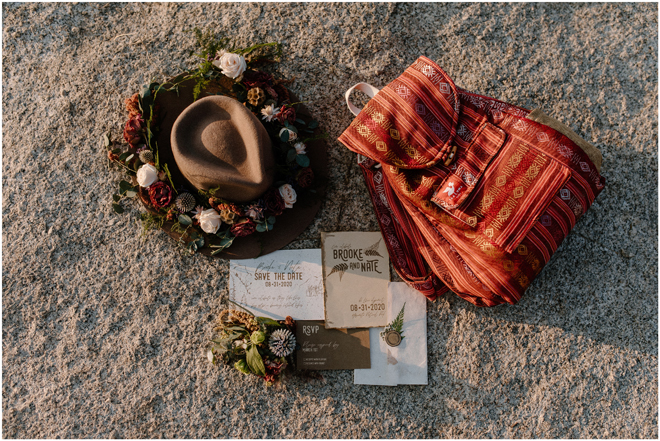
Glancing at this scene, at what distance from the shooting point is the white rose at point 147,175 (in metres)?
1.08

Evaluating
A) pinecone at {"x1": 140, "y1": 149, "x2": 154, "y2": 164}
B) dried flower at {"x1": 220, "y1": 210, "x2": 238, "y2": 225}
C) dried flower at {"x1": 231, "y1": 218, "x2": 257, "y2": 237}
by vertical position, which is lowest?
dried flower at {"x1": 231, "y1": 218, "x2": 257, "y2": 237}

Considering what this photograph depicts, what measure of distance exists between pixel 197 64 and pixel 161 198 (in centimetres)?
51

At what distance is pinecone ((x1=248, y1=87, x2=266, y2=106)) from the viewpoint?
1122 millimetres

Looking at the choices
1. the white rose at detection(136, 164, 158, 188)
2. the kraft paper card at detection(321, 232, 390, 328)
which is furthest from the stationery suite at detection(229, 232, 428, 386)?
the white rose at detection(136, 164, 158, 188)

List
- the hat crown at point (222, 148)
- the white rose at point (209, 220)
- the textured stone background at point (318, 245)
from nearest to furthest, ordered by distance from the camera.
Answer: the hat crown at point (222, 148) < the white rose at point (209, 220) < the textured stone background at point (318, 245)

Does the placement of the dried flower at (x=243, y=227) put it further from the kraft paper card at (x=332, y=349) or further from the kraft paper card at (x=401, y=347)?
the kraft paper card at (x=401, y=347)

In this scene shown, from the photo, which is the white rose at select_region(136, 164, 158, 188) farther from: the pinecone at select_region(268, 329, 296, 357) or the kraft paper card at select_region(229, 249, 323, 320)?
the pinecone at select_region(268, 329, 296, 357)

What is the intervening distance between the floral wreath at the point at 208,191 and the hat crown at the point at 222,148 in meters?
0.07

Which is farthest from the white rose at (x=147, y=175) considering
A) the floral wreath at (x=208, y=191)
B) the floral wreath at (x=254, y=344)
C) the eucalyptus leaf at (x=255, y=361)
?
the eucalyptus leaf at (x=255, y=361)

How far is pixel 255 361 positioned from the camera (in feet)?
3.64

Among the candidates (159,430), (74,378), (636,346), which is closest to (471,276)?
(636,346)

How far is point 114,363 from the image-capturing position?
122 cm

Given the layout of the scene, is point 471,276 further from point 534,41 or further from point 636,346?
point 534,41

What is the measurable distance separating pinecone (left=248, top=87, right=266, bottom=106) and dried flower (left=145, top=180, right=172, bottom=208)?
37 cm
